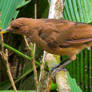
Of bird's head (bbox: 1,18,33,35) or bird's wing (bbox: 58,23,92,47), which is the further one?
bird's wing (bbox: 58,23,92,47)

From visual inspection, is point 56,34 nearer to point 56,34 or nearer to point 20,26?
point 56,34

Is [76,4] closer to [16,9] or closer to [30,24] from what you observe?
[16,9]

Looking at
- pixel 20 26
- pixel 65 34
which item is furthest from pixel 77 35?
pixel 20 26

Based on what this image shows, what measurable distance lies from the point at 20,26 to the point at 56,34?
14.0 inches

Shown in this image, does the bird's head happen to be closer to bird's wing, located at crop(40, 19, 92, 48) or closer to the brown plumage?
the brown plumage

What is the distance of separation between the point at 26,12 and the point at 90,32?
1.36 metres

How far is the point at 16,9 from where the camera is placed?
2.75 metres

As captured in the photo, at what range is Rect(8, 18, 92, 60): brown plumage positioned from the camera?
2.14 m

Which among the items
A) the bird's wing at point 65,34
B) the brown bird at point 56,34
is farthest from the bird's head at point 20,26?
the bird's wing at point 65,34

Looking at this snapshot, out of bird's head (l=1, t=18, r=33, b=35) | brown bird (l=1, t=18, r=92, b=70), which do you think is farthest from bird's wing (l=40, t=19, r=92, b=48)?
bird's head (l=1, t=18, r=33, b=35)

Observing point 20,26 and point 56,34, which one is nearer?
point 20,26

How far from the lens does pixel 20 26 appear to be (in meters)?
2.08

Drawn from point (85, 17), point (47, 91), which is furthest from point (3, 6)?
point (47, 91)

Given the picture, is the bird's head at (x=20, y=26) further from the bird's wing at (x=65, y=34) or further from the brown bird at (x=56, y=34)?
the bird's wing at (x=65, y=34)
